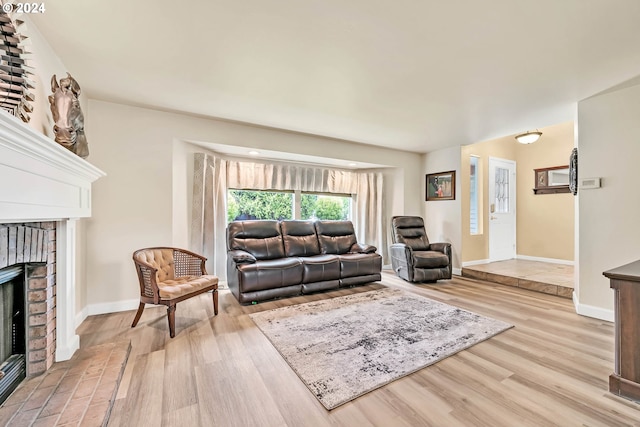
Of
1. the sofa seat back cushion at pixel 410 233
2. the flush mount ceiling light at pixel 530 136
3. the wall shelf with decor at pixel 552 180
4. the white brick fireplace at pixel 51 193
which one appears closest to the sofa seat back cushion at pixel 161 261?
the white brick fireplace at pixel 51 193

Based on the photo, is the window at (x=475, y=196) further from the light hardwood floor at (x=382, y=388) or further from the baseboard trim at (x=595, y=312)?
the light hardwood floor at (x=382, y=388)

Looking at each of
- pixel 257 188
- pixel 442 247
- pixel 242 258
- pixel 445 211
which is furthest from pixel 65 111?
pixel 445 211

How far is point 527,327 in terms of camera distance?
256cm

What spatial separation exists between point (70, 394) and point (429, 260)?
4145 mm

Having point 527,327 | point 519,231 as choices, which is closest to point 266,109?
point 527,327

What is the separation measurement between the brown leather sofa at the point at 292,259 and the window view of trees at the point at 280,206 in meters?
0.51

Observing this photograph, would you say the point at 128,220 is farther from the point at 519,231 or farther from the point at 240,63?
the point at 519,231

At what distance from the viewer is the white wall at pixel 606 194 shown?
2.59 m

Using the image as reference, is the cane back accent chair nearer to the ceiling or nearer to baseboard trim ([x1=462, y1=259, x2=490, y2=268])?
the ceiling

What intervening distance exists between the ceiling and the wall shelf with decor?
7.49ft

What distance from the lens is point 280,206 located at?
15.4ft

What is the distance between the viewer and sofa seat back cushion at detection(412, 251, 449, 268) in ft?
13.7

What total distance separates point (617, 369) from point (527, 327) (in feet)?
3.07

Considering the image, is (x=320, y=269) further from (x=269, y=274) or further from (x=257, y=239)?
(x=257, y=239)
